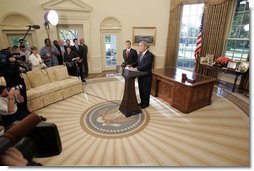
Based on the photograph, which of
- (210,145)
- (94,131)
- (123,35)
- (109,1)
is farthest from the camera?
(123,35)

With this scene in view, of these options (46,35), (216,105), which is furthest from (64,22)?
(216,105)

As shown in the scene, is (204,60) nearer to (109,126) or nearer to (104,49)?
(104,49)

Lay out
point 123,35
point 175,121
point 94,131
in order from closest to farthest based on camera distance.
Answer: point 94,131, point 175,121, point 123,35

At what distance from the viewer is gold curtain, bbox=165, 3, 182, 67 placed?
6.77 m

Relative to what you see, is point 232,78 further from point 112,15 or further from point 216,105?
point 112,15

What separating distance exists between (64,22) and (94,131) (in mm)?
4566

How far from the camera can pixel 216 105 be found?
422 centimetres

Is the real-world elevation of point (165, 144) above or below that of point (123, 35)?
below

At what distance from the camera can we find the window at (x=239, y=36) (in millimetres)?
5199

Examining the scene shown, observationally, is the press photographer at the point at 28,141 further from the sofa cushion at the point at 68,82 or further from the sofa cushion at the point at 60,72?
the sofa cushion at the point at 60,72

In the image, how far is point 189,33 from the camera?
680cm

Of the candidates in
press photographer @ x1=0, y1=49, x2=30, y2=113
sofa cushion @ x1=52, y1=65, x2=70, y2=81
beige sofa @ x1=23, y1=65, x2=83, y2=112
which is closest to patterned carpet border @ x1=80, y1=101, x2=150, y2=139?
beige sofa @ x1=23, y1=65, x2=83, y2=112

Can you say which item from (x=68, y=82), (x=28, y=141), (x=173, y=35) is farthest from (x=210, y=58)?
(x=28, y=141)

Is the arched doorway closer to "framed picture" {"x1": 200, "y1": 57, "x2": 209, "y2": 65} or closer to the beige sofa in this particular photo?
the beige sofa
